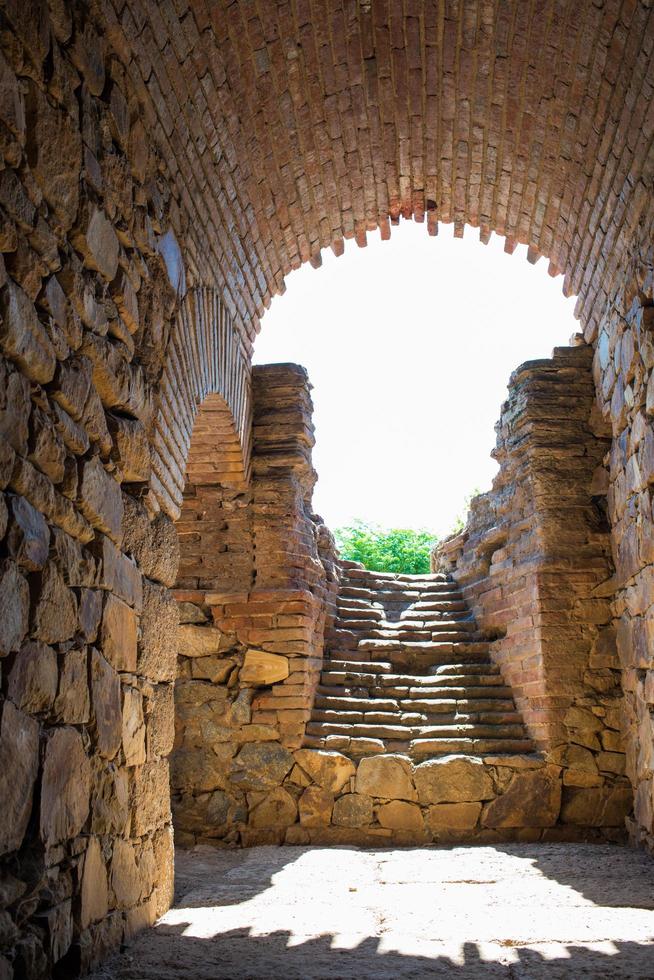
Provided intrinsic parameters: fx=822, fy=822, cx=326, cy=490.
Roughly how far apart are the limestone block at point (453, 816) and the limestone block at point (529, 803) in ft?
0.26

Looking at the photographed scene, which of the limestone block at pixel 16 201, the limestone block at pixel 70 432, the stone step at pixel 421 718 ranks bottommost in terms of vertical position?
the stone step at pixel 421 718

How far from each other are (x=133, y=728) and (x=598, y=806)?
3858 mm

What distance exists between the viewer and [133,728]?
133 inches

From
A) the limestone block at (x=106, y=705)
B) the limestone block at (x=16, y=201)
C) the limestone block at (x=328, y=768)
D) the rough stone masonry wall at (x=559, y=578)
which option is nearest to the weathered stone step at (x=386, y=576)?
the rough stone masonry wall at (x=559, y=578)

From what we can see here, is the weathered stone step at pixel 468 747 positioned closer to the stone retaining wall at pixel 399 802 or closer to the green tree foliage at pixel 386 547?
the stone retaining wall at pixel 399 802

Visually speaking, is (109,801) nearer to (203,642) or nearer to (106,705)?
(106,705)

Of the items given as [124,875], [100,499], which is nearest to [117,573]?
[100,499]

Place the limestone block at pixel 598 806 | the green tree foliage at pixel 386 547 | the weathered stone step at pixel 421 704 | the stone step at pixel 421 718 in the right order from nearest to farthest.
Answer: the limestone block at pixel 598 806 → the stone step at pixel 421 718 → the weathered stone step at pixel 421 704 → the green tree foliage at pixel 386 547

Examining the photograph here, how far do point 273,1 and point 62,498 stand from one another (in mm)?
3192

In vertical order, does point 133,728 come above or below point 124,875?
above

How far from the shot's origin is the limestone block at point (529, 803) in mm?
5855

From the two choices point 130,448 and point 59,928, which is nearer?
point 59,928

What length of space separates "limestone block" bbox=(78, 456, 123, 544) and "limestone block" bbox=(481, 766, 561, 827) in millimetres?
3916

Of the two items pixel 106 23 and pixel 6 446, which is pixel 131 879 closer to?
pixel 6 446
